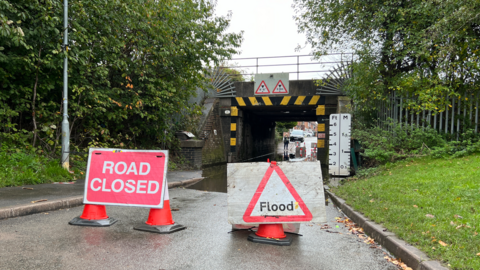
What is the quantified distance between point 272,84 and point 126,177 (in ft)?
46.9

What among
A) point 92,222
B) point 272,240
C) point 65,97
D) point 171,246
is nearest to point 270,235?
point 272,240

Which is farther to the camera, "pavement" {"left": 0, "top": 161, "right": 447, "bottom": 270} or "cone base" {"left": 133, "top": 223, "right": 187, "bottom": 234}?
"cone base" {"left": 133, "top": 223, "right": 187, "bottom": 234}

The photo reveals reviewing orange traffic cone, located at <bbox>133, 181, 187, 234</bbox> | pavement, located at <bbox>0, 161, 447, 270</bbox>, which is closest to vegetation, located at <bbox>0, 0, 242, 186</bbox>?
pavement, located at <bbox>0, 161, 447, 270</bbox>

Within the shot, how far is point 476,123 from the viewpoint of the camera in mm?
10508

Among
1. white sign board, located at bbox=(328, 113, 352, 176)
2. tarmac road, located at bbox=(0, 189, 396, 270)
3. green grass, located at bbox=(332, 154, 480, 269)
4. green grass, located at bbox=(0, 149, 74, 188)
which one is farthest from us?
white sign board, located at bbox=(328, 113, 352, 176)

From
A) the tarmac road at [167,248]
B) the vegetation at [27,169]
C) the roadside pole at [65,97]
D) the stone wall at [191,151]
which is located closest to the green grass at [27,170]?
→ the vegetation at [27,169]

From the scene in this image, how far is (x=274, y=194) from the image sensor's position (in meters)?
4.89

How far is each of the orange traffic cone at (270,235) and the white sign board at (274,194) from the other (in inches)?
5.1

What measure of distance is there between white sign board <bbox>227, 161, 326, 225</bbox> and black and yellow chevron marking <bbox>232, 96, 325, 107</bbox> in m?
14.9

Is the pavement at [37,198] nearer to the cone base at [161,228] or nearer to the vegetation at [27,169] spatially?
the vegetation at [27,169]

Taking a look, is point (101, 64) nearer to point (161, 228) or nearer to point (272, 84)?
point (161, 228)

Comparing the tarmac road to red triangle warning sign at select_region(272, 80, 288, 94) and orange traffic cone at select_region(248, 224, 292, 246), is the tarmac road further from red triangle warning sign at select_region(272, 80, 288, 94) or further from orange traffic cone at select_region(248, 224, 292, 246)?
red triangle warning sign at select_region(272, 80, 288, 94)

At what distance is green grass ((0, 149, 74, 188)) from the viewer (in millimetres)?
7996

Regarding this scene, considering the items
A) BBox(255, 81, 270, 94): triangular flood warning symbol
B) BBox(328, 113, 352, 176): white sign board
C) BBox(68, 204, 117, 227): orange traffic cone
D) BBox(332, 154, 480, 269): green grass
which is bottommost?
BBox(68, 204, 117, 227): orange traffic cone
